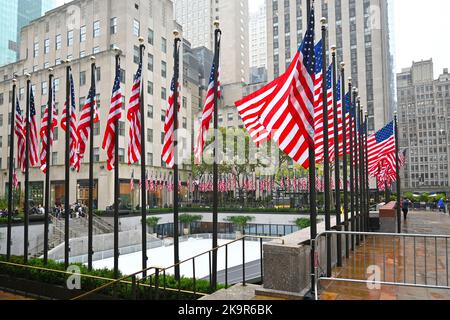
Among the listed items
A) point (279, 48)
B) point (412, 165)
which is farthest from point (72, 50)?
point (412, 165)

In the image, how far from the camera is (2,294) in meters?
17.1

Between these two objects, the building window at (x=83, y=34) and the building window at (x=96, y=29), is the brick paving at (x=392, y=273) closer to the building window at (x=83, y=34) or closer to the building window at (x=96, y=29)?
the building window at (x=96, y=29)

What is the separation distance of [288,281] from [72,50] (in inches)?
2288

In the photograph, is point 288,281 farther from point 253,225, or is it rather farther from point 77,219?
point 253,225

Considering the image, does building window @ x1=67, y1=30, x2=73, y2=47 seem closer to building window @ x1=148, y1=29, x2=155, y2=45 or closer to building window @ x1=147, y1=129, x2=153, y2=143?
building window @ x1=148, y1=29, x2=155, y2=45

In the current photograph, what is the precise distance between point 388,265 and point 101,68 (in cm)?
4668

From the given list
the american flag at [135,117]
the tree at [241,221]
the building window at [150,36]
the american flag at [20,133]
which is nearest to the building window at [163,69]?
the building window at [150,36]

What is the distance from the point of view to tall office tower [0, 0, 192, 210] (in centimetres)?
5000

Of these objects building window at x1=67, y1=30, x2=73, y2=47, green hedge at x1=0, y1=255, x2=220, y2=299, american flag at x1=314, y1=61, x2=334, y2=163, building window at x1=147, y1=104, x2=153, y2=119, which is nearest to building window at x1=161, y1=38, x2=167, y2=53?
building window at x1=147, y1=104, x2=153, y2=119

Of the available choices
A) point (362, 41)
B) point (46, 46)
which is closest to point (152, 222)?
point (46, 46)

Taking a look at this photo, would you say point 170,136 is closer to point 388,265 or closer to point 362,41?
point 388,265

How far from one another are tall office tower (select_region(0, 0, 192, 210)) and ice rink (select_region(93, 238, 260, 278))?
14.3 metres

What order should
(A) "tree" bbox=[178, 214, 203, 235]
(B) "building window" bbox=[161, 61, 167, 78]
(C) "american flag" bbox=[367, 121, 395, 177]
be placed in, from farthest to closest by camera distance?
1. (B) "building window" bbox=[161, 61, 167, 78]
2. (A) "tree" bbox=[178, 214, 203, 235]
3. (C) "american flag" bbox=[367, 121, 395, 177]

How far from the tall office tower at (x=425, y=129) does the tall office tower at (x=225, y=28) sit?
188 ft
